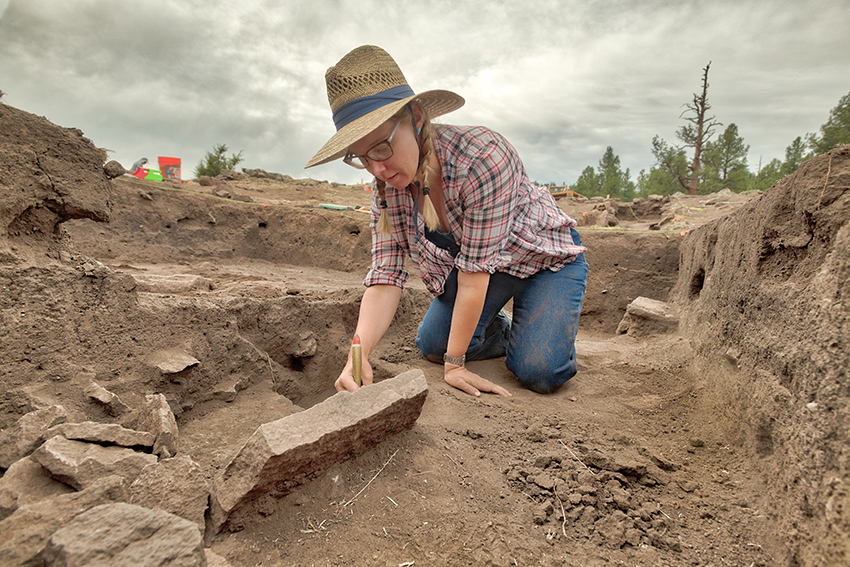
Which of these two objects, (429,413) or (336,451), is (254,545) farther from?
(429,413)

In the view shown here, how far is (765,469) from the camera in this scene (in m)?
1.27

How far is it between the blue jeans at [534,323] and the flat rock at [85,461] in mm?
1722

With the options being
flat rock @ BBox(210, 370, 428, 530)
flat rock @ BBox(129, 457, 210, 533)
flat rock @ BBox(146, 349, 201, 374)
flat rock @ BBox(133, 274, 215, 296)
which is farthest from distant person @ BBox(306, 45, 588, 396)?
flat rock @ BBox(133, 274, 215, 296)

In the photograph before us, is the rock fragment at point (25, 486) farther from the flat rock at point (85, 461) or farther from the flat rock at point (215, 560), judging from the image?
the flat rock at point (215, 560)

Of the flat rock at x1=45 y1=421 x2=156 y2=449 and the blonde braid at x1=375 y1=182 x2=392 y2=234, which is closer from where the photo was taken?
the flat rock at x1=45 y1=421 x2=156 y2=449

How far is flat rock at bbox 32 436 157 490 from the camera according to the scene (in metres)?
1.08

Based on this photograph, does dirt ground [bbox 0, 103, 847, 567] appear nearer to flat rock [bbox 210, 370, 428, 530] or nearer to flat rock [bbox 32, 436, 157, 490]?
flat rock [bbox 210, 370, 428, 530]

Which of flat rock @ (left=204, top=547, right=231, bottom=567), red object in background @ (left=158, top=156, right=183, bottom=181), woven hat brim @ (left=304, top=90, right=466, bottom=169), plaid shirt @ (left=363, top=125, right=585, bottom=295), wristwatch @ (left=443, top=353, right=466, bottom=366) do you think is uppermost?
red object in background @ (left=158, top=156, right=183, bottom=181)

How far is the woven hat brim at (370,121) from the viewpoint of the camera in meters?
1.56

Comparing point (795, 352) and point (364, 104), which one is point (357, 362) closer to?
point (364, 104)

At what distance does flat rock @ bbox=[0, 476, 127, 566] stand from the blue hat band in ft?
4.49

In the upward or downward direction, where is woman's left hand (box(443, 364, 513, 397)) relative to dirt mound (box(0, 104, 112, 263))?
downward

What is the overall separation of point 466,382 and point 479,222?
794 millimetres

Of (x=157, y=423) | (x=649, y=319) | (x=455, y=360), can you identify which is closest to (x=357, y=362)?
(x=455, y=360)
